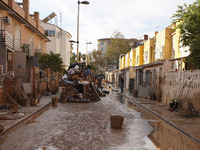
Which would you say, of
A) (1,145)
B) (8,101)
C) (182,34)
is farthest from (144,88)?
(1,145)

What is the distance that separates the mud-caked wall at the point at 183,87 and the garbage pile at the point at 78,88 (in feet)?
18.3

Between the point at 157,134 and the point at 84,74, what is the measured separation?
39.2 feet

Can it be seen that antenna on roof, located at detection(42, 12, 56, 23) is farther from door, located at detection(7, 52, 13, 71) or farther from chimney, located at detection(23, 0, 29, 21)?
door, located at detection(7, 52, 13, 71)

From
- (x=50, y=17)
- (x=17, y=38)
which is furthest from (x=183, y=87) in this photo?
(x=50, y=17)

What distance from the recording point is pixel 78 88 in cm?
1942

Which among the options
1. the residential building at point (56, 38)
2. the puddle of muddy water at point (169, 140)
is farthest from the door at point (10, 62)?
the residential building at point (56, 38)

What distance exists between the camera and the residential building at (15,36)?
19172 millimetres

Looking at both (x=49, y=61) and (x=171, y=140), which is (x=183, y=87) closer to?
(x=171, y=140)

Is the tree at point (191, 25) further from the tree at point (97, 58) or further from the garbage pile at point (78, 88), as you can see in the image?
the tree at point (97, 58)

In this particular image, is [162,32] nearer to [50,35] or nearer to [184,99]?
[184,99]

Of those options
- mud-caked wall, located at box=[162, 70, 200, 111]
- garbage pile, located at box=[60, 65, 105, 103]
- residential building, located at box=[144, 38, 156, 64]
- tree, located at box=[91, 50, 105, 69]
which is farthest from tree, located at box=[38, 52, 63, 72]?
tree, located at box=[91, 50, 105, 69]

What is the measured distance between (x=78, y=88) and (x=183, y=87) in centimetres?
877

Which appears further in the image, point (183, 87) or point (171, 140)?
point (183, 87)

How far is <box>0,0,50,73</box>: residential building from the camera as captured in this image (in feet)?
62.9
